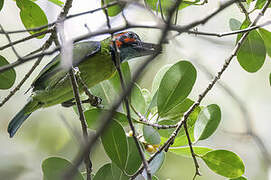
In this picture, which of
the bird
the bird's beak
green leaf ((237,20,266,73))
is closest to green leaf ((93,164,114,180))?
the bird

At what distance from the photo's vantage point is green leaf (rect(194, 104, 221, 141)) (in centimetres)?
200

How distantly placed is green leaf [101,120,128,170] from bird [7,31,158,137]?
0.89m

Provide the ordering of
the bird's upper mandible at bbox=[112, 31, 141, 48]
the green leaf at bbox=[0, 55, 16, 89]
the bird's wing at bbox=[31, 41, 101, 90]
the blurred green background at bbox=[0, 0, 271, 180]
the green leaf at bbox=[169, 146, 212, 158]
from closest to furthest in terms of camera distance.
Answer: the green leaf at bbox=[169, 146, 212, 158] < the green leaf at bbox=[0, 55, 16, 89] < the bird's wing at bbox=[31, 41, 101, 90] < the bird's upper mandible at bbox=[112, 31, 141, 48] < the blurred green background at bbox=[0, 0, 271, 180]

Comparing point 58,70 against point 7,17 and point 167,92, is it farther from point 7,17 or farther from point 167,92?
point 7,17

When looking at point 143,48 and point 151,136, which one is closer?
point 151,136

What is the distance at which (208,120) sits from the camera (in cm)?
199

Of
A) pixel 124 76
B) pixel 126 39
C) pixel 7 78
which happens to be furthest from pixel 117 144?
pixel 126 39

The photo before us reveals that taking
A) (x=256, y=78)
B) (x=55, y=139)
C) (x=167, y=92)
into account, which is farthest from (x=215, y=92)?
(x=167, y=92)

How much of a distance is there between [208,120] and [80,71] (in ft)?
3.75

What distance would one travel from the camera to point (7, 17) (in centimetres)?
557

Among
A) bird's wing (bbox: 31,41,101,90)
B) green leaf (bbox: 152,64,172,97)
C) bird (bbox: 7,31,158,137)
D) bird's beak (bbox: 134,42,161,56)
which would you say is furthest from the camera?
bird's beak (bbox: 134,42,161,56)

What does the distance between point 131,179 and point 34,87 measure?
4.69 ft

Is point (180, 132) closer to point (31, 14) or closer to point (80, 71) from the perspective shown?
point (80, 71)

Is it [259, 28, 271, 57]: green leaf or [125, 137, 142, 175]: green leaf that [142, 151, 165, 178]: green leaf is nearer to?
[125, 137, 142, 175]: green leaf
